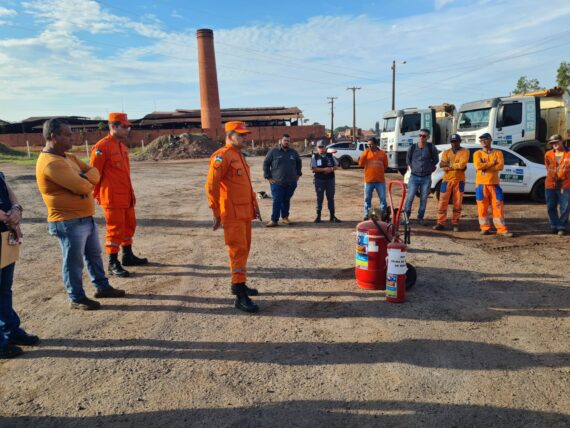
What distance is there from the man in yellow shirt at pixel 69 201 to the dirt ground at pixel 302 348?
0.51 metres

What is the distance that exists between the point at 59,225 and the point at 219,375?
2.30 metres

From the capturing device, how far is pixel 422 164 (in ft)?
26.5

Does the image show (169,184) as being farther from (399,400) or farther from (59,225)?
(399,400)

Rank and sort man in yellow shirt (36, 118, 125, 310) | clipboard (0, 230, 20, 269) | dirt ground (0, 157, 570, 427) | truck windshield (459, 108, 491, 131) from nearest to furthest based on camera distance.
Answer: dirt ground (0, 157, 570, 427) < clipboard (0, 230, 20, 269) < man in yellow shirt (36, 118, 125, 310) < truck windshield (459, 108, 491, 131)

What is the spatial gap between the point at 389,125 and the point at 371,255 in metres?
15.0

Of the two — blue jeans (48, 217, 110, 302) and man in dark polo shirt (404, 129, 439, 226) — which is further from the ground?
man in dark polo shirt (404, 129, 439, 226)

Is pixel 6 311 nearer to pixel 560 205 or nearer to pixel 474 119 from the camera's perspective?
pixel 560 205

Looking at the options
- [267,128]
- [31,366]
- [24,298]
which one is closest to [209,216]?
[24,298]

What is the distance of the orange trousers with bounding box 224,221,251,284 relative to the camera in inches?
167

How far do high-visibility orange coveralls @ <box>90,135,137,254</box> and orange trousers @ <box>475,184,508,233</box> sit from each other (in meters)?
6.25

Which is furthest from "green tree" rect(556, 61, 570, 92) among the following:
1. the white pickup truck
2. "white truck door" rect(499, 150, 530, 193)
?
"white truck door" rect(499, 150, 530, 193)

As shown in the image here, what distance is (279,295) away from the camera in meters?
4.80

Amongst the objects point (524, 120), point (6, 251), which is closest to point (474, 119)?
point (524, 120)

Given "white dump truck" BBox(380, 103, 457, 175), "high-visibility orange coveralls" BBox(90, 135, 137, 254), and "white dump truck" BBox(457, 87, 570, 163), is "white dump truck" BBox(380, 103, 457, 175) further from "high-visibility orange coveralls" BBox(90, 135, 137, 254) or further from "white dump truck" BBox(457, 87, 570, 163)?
"high-visibility orange coveralls" BBox(90, 135, 137, 254)
